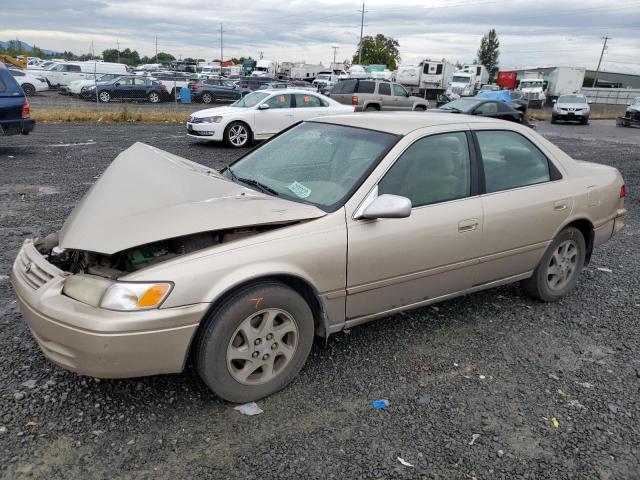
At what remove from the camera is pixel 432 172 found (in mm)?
3621

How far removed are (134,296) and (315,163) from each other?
1658mm

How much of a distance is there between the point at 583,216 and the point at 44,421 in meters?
4.21

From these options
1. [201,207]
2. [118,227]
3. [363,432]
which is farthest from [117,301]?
[363,432]

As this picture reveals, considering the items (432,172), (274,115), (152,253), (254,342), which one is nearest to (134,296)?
(152,253)

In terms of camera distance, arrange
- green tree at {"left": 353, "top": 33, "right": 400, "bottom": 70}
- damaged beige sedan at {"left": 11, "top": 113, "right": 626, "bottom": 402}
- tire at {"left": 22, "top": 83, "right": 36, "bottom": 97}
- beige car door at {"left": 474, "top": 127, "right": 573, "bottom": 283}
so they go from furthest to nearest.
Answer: green tree at {"left": 353, "top": 33, "right": 400, "bottom": 70} → tire at {"left": 22, "top": 83, "right": 36, "bottom": 97} → beige car door at {"left": 474, "top": 127, "right": 573, "bottom": 283} → damaged beige sedan at {"left": 11, "top": 113, "right": 626, "bottom": 402}

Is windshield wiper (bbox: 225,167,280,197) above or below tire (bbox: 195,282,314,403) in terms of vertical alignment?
above

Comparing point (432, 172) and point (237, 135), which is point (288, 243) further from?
point (237, 135)

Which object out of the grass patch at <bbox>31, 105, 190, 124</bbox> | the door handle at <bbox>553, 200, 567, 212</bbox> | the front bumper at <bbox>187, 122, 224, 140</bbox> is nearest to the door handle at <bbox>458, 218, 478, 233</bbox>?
the door handle at <bbox>553, 200, 567, 212</bbox>

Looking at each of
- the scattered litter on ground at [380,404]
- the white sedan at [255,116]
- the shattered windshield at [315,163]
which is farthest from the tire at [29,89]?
the scattered litter on ground at [380,404]

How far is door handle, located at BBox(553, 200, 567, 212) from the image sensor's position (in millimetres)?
4180

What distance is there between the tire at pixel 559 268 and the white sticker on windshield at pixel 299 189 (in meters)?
2.17

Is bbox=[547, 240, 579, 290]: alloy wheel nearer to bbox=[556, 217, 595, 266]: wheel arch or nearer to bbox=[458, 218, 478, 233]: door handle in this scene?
bbox=[556, 217, 595, 266]: wheel arch

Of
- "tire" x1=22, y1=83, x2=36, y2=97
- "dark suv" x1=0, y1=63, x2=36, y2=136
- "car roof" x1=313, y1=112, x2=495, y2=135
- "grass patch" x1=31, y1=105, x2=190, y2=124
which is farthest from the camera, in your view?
"tire" x1=22, y1=83, x2=36, y2=97

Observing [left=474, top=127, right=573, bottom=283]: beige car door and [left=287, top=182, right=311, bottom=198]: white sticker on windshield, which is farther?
[left=474, top=127, right=573, bottom=283]: beige car door
